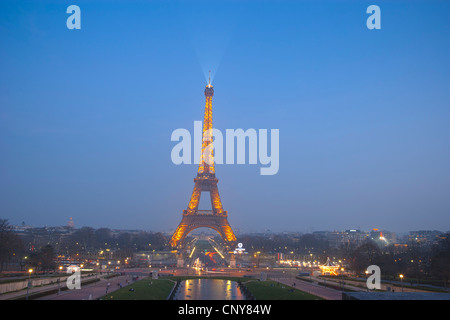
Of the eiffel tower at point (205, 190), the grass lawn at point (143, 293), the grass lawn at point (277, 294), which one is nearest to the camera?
the grass lawn at point (143, 293)

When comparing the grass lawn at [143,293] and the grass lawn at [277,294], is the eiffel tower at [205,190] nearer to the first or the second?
the grass lawn at [143,293]

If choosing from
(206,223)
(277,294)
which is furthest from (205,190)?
(277,294)

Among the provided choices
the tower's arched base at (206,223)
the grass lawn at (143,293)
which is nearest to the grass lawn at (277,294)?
the grass lawn at (143,293)

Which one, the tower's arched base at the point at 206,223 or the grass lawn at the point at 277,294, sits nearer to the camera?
the grass lawn at the point at 277,294

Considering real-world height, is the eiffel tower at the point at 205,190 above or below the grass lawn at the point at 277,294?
above

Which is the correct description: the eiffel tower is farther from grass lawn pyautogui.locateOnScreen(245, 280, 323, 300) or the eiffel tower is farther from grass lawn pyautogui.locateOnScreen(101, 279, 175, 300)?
grass lawn pyautogui.locateOnScreen(245, 280, 323, 300)

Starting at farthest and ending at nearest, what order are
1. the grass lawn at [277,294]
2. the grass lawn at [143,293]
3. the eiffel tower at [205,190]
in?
the eiffel tower at [205,190] → the grass lawn at [277,294] → the grass lawn at [143,293]

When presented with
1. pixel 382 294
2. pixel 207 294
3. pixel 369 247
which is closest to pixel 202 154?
pixel 369 247

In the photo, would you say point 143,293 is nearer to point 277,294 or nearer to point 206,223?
point 277,294

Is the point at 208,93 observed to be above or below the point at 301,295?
above
